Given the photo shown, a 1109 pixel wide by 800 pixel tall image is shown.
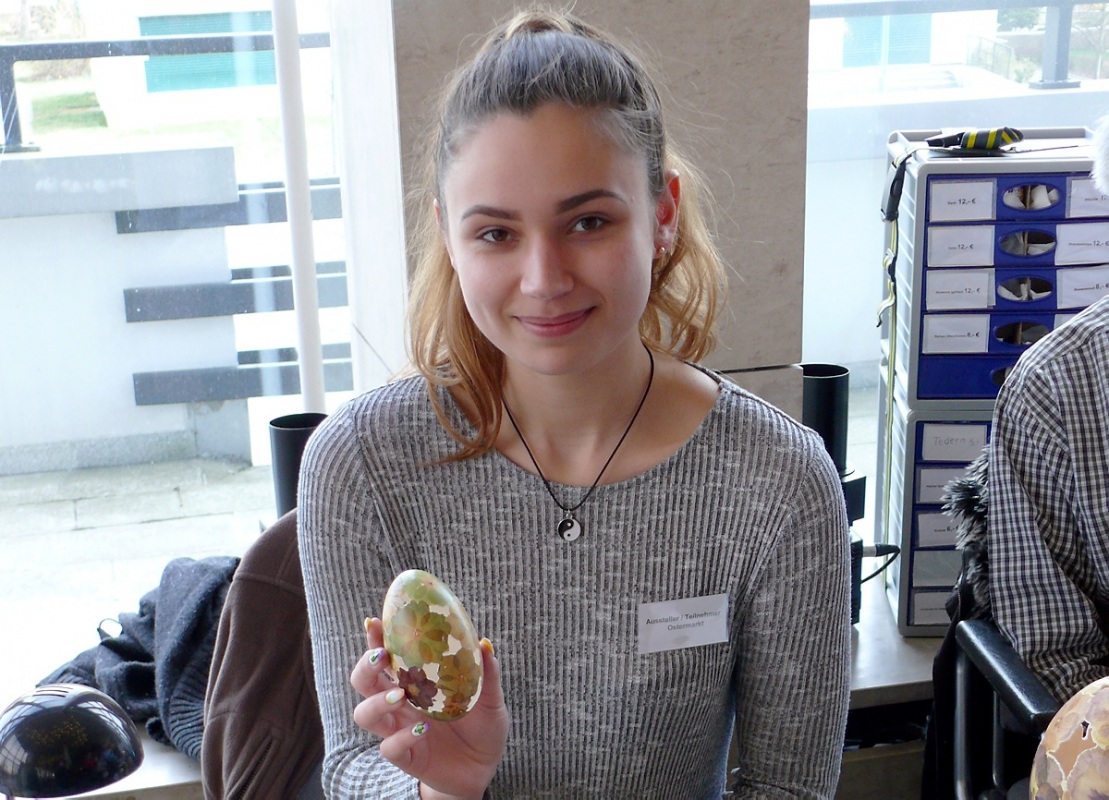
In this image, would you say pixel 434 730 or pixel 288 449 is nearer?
pixel 434 730

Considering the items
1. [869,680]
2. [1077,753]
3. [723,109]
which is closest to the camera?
[1077,753]

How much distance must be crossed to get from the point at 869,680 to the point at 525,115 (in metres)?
1.37

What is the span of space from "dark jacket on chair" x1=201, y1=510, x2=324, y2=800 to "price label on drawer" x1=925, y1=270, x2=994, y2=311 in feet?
3.85

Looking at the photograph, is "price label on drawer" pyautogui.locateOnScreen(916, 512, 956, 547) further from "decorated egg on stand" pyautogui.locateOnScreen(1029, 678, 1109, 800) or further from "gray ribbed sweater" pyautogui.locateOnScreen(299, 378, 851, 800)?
"decorated egg on stand" pyautogui.locateOnScreen(1029, 678, 1109, 800)


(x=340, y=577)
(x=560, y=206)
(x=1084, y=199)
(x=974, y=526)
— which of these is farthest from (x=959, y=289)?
(x=340, y=577)

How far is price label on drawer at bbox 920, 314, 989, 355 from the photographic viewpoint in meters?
2.10

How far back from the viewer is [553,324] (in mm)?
1217

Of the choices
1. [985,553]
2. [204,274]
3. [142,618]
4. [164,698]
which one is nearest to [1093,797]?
[985,553]

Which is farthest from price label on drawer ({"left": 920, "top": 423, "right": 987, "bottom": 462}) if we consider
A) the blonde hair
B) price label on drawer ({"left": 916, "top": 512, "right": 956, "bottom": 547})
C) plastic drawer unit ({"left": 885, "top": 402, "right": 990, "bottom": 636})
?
the blonde hair

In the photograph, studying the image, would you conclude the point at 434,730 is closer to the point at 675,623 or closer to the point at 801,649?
the point at 675,623

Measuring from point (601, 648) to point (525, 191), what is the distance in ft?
1.71

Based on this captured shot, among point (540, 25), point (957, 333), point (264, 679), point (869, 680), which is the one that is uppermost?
point (540, 25)

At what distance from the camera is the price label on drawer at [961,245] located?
81.0 inches

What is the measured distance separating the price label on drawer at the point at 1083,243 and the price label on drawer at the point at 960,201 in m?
0.14
